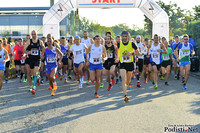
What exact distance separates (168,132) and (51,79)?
521 cm

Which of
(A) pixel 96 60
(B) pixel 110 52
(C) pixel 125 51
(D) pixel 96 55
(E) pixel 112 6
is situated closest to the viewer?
(C) pixel 125 51

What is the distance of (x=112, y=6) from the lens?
1750 centimetres

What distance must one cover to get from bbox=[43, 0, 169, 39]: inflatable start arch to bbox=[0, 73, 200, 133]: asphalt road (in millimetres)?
7740

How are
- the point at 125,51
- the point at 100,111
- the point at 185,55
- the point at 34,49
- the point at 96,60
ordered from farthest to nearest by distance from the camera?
the point at 185,55 → the point at 34,49 → the point at 96,60 → the point at 125,51 → the point at 100,111

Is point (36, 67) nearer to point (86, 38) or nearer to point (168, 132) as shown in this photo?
point (86, 38)

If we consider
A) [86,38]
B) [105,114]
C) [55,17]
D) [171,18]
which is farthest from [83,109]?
[171,18]

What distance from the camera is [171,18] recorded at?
2180 inches

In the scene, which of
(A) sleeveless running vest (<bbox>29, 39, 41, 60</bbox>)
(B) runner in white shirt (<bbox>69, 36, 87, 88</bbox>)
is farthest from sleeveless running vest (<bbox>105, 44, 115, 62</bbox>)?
(A) sleeveless running vest (<bbox>29, 39, 41, 60</bbox>)

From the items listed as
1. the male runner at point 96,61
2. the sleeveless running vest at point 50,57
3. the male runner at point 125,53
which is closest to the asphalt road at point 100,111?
the male runner at point 96,61

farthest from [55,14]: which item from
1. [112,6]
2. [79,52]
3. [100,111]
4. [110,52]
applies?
[100,111]

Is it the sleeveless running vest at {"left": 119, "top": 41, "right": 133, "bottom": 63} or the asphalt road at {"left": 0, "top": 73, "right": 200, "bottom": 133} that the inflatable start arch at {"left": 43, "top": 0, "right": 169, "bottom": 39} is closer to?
the asphalt road at {"left": 0, "top": 73, "right": 200, "bottom": 133}

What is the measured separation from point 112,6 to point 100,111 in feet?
38.1

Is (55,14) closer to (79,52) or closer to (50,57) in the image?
(79,52)

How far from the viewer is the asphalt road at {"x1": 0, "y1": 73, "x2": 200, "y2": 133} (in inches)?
214
